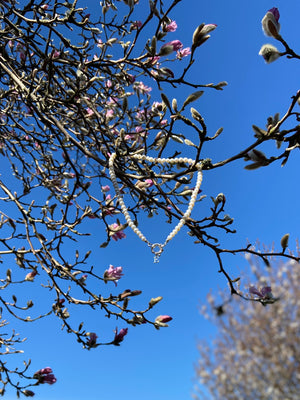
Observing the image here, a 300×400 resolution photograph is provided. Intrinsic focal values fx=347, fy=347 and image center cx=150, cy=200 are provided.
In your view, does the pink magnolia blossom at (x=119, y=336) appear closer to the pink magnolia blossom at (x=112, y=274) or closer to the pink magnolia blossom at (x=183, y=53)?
the pink magnolia blossom at (x=112, y=274)

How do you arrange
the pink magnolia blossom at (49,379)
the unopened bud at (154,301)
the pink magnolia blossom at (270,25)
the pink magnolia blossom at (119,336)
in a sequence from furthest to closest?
the pink magnolia blossom at (49,379), the pink magnolia blossom at (119,336), the unopened bud at (154,301), the pink magnolia blossom at (270,25)

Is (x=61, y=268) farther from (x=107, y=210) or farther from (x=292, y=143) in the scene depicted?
(x=292, y=143)

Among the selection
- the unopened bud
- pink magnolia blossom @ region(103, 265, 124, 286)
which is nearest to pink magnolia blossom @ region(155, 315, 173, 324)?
the unopened bud

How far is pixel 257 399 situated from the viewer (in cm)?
665

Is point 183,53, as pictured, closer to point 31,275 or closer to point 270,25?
point 270,25

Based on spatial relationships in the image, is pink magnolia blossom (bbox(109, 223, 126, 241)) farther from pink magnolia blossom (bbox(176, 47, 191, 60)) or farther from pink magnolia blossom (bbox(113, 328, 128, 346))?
pink magnolia blossom (bbox(176, 47, 191, 60))

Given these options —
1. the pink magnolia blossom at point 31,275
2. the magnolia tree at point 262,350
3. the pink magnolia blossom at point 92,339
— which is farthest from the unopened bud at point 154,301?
the magnolia tree at point 262,350

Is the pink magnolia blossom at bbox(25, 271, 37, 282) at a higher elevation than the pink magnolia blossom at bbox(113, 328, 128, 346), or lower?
higher

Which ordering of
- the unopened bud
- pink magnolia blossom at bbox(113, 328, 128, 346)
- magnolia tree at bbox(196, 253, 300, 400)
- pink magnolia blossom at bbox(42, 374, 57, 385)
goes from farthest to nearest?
magnolia tree at bbox(196, 253, 300, 400) → pink magnolia blossom at bbox(42, 374, 57, 385) → pink magnolia blossom at bbox(113, 328, 128, 346) → the unopened bud

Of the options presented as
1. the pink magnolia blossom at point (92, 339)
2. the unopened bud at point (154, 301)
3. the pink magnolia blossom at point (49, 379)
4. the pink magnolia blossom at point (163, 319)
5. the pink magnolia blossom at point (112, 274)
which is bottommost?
the pink magnolia blossom at point (163, 319)

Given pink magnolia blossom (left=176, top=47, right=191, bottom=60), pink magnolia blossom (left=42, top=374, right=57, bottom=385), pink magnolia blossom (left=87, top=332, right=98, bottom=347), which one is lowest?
pink magnolia blossom (left=87, top=332, right=98, bottom=347)

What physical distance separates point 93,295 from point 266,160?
105cm

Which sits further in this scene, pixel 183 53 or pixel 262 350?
pixel 262 350

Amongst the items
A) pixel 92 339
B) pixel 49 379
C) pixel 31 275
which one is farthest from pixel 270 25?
pixel 49 379
